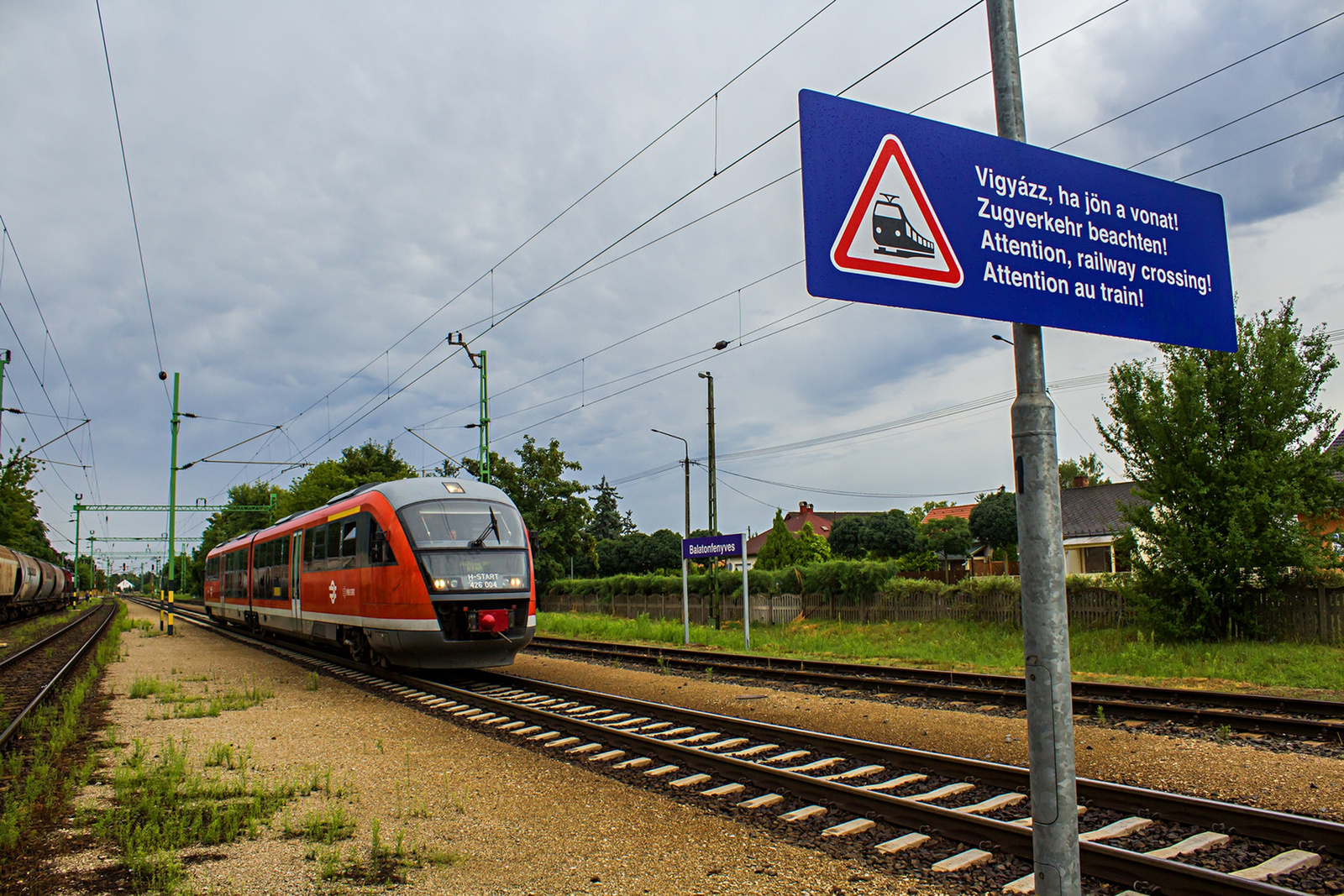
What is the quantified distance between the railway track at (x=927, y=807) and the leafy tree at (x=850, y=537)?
5402 centimetres

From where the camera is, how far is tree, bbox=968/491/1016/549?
58031 millimetres

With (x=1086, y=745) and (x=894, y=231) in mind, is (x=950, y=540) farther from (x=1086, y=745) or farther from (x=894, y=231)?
(x=894, y=231)

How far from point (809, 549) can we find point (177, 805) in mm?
38942

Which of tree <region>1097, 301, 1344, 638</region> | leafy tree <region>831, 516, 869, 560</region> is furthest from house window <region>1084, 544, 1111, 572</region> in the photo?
tree <region>1097, 301, 1344, 638</region>

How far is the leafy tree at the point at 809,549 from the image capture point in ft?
138

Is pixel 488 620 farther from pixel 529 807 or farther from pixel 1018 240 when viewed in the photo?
pixel 1018 240

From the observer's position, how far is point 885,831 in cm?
568

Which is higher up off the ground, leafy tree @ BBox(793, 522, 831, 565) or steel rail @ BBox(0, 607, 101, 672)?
leafy tree @ BBox(793, 522, 831, 565)

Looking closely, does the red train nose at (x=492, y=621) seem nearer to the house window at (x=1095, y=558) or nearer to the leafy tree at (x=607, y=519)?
Answer: the house window at (x=1095, y=558)

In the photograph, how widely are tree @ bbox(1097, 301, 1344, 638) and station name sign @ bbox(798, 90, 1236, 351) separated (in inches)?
597

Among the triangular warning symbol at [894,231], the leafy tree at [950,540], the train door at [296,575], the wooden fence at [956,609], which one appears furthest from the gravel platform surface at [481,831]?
the leafy tree at [950,540]

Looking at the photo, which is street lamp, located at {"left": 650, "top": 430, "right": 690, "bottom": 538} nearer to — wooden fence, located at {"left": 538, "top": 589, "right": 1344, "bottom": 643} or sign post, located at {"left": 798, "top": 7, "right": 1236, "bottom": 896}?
wooden fence, located at {"left": 538, "top": 589, "right": 1344, "bottom": 643}

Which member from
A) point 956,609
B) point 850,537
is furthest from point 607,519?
point 956,609

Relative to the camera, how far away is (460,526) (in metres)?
13.0
